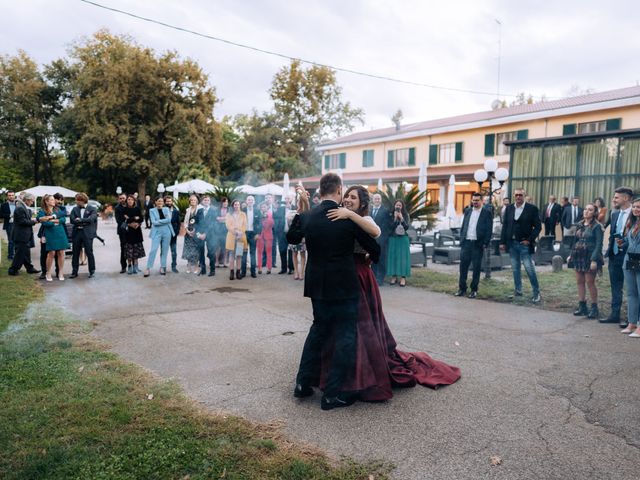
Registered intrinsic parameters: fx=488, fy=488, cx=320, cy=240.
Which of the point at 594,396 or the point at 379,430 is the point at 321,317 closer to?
the point at 379,430

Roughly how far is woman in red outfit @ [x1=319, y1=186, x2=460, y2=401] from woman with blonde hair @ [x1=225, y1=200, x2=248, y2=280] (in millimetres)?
6505

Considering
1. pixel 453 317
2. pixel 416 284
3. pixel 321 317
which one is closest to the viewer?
pixel 321 317

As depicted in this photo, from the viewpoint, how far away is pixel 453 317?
7.21 metres

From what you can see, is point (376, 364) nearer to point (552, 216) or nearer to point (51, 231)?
point (51, 231)

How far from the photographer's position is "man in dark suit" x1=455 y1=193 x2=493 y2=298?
8.80m

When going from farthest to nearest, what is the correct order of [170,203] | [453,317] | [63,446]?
[170,203] < [453,317] < [63,446]

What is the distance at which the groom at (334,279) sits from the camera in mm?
3869

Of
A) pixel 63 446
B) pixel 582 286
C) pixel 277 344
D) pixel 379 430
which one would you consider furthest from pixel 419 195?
pixel 63 446

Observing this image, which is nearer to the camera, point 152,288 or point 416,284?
point 152,288

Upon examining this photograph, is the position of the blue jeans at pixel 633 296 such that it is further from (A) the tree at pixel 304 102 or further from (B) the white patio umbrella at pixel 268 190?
(A) the tree at pixel 304 102

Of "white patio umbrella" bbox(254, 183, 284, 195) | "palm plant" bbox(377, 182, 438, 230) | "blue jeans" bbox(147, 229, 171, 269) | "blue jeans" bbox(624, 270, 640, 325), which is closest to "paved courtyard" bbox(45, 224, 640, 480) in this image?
"blue jeans" bbox(624, 270, 640, 325)

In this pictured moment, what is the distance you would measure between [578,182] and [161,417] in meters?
15.8

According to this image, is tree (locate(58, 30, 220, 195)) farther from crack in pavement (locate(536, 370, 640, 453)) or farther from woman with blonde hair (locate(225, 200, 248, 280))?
crack in pavement (locate(536, 370, 640, 453))

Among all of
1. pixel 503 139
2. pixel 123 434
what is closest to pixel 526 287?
pixel 123 434
